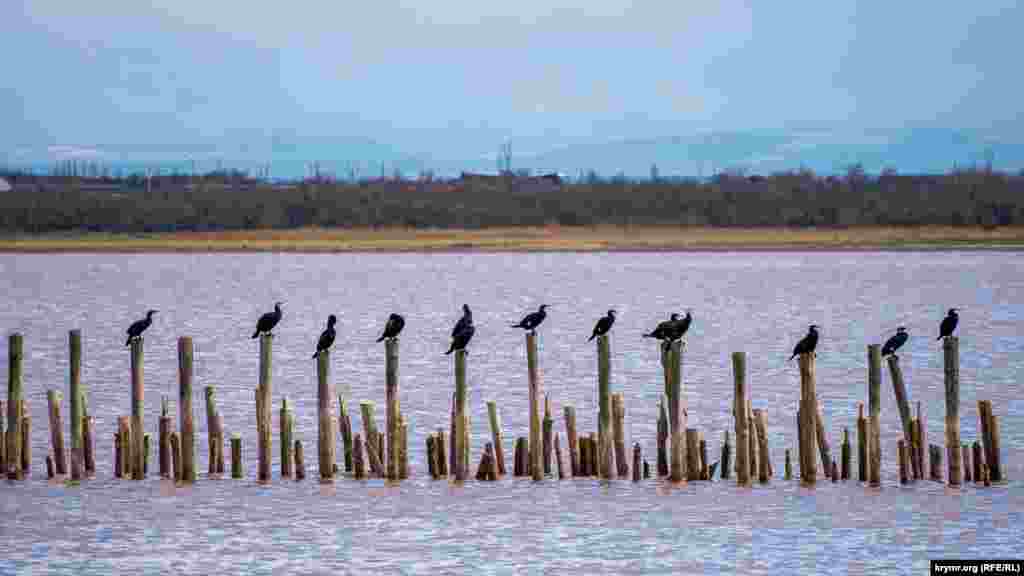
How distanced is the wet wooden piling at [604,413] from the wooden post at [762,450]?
155 cm

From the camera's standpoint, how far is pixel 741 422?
20.7m

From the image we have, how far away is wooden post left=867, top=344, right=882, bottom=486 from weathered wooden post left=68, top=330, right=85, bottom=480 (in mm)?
8309

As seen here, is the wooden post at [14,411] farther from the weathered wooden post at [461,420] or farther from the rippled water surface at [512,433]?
the weathered wooden post at [461,420]

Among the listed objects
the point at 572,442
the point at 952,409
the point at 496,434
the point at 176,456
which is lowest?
the point at 176,456

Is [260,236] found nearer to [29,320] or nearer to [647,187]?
[647,187]

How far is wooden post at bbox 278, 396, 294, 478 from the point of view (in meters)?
21.5

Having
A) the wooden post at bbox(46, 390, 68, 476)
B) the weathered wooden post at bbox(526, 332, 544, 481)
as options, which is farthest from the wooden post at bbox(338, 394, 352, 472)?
the wooden post at bbox(46, 390, 68, 476)

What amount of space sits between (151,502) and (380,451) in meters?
2.64

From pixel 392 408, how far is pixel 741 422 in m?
3.65

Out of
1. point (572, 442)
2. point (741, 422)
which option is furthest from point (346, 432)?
point (741, 422)

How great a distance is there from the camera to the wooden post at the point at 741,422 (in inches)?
813

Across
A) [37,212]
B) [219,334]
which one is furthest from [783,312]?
[37,212]

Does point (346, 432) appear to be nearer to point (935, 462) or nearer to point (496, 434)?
point (496, 434)

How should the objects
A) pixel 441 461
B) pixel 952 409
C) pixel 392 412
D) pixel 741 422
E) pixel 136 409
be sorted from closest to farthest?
pixel 741 422
pixel 952 409
pixel 136 409
pixel 392 412
pixel 441 461
